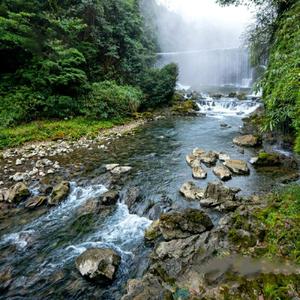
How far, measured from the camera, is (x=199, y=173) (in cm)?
773

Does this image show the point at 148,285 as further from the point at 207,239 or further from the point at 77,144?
the point at 77,144

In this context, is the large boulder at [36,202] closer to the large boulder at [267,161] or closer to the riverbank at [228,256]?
the riverbank at [228,256]

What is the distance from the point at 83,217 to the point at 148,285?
2.85m

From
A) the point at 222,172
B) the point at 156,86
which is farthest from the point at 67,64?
the point at 222,172

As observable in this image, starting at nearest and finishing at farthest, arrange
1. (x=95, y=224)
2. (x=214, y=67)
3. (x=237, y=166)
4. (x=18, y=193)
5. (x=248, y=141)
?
(x=95, y=224) < (x=18, y=193) < (x=237, y=166) < (x=248, y=141) < (x=214, y=67)

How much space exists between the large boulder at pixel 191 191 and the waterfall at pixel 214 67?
70.2 feet

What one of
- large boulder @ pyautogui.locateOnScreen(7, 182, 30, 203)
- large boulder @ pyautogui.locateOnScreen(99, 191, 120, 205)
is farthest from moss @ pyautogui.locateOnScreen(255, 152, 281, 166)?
large boulder @ pyautogui.locateOnScreen(7, 182, 30, 203)

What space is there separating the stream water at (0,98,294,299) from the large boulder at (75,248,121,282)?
0.12 metres

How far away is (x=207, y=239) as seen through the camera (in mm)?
4238

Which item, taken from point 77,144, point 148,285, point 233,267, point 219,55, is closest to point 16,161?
point 77,144

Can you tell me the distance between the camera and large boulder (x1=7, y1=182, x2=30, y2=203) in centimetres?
647

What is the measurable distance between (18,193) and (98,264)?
11.3ft

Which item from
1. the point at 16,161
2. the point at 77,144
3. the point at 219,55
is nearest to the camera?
the point at 16,161

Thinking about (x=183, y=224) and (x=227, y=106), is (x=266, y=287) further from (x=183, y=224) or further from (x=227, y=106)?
(x=227, y=106)
